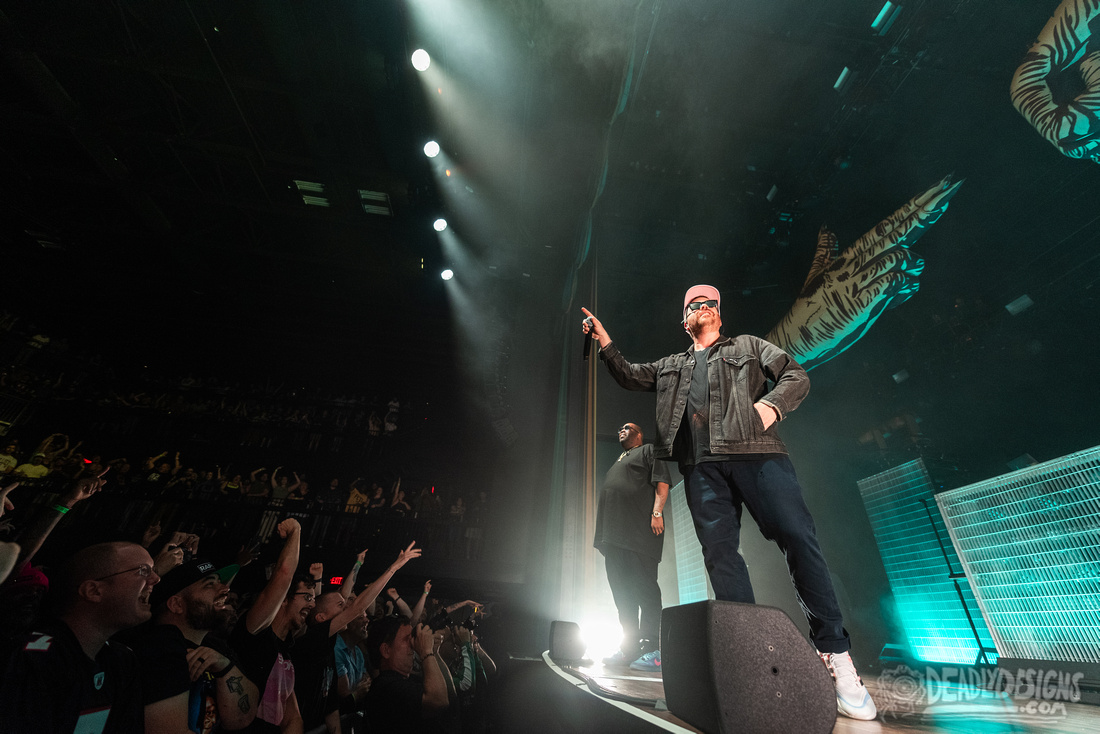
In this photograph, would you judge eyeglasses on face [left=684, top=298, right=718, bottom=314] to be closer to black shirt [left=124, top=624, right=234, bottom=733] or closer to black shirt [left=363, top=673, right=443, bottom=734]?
black shirt [left=124, top=624, right=234, bottom=733]

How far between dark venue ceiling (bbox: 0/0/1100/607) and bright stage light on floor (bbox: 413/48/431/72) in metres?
0.15

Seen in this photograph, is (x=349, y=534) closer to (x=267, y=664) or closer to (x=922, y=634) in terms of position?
(x=267, y=664)

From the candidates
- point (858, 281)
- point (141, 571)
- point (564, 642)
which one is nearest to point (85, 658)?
point (141, 571)

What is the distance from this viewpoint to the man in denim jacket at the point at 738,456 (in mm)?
1191

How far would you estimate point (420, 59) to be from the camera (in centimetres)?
464

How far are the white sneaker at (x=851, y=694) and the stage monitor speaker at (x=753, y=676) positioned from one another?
1.07 feet

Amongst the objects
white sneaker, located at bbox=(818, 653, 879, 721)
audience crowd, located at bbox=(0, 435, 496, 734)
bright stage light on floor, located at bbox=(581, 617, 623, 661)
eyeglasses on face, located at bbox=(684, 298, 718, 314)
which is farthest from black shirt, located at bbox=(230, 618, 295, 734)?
eyeglasses on face, located at bbox=(684, 298, 718, 314)

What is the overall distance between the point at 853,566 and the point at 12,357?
589 inches

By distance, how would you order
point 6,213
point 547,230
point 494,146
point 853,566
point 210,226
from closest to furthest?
point 853,566 < point 494,146 < point 547,230 < point 6,213 < point 210,226

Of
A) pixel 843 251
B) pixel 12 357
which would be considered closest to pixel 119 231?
pixel 12 357

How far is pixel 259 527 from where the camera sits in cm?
743

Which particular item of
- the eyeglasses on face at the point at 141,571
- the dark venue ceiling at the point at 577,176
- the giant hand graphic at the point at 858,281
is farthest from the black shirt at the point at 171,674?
the giant hand graphic at the point at 858,281

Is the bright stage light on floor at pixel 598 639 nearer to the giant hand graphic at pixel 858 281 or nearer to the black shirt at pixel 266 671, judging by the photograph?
the black shirt at pixel 266 671

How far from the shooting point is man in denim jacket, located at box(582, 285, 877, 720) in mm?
1191
